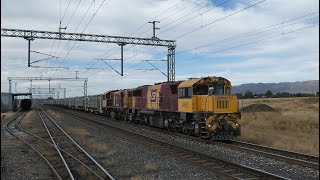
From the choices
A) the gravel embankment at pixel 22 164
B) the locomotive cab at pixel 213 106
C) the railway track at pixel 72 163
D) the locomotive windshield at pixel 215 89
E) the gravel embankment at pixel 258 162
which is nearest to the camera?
the gravel embankment at pixel 258 162

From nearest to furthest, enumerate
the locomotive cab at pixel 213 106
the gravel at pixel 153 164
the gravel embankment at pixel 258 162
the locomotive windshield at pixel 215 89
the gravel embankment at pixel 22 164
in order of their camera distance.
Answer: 1. the gravel embankment at pixel 258 162
2. the gravel at pixel 153 164
3. the gravel embankment at pixel 22 164
4. the locomotive cab at pixel 213 106
5. the locomotive windshield at pixel 215 89

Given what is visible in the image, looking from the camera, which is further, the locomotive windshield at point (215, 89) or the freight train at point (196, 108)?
the locomotive windshield at point (215, 89)

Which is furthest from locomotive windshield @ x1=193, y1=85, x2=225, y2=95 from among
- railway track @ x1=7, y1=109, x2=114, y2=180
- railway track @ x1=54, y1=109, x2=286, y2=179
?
railway track @ x1=7, y1=109, x2=114, y2=180

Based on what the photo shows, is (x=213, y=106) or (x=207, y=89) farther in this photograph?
(x=207, y=89)

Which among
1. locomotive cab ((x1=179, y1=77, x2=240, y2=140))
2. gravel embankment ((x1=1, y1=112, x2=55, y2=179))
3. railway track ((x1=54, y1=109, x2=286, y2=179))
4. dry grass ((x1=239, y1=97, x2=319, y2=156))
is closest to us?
railway track ((x1=54, y1=109, x2=286, y2=179))

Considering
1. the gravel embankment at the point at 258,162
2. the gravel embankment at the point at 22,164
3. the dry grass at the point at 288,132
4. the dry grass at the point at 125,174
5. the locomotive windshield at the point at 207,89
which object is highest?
the locomotive windshield at the point at 207,89

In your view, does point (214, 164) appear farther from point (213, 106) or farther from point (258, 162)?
point (213, 106)

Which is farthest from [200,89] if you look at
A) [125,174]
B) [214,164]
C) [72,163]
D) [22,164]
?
[22,164]

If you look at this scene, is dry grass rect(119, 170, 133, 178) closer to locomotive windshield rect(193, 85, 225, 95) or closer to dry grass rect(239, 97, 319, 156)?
dry grass rect(239, 97, 319, 156)

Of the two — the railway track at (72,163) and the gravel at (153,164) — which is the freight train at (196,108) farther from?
the railway track at (72,163)

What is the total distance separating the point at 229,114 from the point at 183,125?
10.4ft

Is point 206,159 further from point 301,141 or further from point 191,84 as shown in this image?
point 191,84

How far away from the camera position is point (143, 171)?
11672 mm

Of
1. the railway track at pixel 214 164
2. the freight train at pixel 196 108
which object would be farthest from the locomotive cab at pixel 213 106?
the railway track at pixel 214 164
